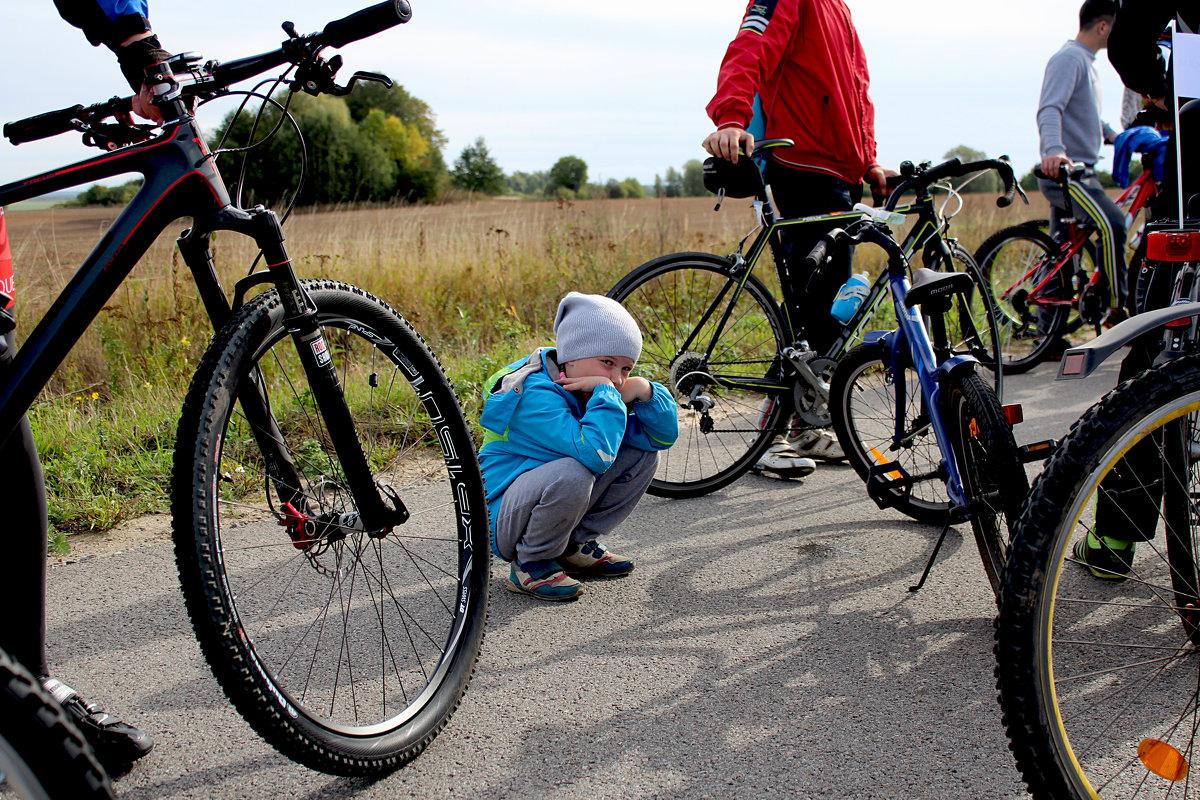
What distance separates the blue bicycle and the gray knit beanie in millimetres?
672

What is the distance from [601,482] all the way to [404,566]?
2.58 feet

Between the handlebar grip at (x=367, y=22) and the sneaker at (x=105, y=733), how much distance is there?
1526 mm

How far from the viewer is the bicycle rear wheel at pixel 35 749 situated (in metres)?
1.14

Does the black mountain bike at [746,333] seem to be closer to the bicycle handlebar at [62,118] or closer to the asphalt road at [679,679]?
the asphalt road at [679,679]

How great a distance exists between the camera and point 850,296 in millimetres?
3578

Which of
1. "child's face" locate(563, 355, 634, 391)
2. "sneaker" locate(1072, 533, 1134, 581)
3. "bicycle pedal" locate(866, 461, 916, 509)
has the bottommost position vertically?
"sneaker" locate(1072, 533, 1134, 581)

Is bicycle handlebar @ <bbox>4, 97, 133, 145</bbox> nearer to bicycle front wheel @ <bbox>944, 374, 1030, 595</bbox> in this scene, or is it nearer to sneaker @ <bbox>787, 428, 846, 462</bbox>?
bicycle front wheel @ <bbox>944, 374, 1030, 595</bbox>

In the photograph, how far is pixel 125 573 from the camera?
123 inches

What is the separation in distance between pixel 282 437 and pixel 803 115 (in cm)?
281

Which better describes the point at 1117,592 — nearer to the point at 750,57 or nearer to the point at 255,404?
the point at 750,57

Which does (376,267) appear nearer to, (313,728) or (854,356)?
(854,356)

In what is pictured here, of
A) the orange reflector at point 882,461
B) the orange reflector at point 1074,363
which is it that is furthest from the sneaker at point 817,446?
the orange reflector at point 1074,363

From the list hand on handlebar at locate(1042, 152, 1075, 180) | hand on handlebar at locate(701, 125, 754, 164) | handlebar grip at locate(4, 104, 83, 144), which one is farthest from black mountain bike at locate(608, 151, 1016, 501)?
hand on handlebar at locate(1042, 152, 1075, 180)

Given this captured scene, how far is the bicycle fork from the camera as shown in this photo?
6.15ft
